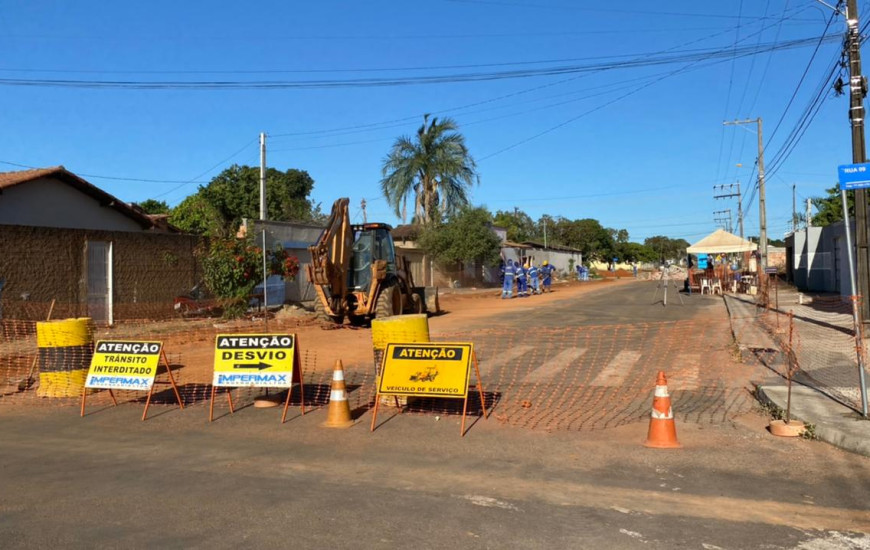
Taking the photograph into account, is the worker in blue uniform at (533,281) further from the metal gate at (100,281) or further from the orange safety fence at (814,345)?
the metal gate at (100,281)

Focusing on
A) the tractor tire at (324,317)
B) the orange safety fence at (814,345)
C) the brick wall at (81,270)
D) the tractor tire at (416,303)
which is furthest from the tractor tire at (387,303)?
the orange safety fence at (814,345)

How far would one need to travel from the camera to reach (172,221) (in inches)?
1469

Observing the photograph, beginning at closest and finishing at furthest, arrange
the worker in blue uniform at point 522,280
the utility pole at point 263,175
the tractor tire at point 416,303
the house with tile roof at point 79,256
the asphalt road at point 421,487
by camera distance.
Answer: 1. the asphalt road at point 421,487
2. the house with tile roof at point 79,256
3. the tractor tire at point 416,303
4. the utility pole at point 263,175
5. the worker in blue uniform at point 522,280

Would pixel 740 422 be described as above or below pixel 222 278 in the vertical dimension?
below

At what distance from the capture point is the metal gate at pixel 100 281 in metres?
18.1

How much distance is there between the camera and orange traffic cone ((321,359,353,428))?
25.1 ft

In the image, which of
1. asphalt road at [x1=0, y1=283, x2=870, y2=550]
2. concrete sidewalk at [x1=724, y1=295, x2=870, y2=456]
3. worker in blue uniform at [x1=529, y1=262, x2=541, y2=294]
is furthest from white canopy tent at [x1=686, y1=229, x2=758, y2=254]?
asphalt road at [x1=0, y1=283, x2=870, y2=550]

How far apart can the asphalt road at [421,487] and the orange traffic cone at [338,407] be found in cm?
24

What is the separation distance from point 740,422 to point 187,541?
6.00 meters

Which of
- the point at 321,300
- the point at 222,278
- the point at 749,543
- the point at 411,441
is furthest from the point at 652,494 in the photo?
the point at 222,278

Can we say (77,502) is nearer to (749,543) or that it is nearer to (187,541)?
(187,541)

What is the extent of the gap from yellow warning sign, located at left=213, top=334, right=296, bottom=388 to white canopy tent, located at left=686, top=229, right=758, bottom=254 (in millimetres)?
29653

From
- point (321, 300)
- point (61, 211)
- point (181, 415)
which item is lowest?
point (181, 415)

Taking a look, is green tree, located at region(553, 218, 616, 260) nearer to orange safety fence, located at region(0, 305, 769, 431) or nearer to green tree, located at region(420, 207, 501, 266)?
green tree, located at region(420, 207, 501, 266)
